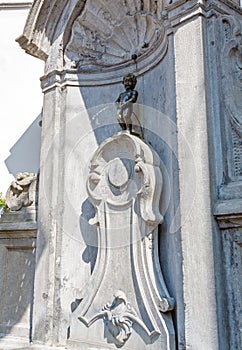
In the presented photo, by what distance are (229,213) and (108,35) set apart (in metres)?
2.06

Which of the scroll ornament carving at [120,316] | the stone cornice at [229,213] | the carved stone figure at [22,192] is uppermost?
the carved stone figure at [22,192]

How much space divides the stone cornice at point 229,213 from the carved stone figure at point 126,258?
48cm

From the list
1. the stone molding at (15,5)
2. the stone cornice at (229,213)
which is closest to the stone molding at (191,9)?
the stone cornice at (229,213)

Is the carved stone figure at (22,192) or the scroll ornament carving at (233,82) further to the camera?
the carved stone figure at (22,192)

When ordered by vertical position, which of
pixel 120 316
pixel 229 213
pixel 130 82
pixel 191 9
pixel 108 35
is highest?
pixel 108 35

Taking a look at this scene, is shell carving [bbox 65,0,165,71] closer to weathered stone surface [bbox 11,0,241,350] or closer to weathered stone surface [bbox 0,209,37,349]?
weathered stone surface [bbox 11,0,241,350]

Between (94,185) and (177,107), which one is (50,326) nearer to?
(94,185)

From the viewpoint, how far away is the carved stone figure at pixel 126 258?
7.85 feet

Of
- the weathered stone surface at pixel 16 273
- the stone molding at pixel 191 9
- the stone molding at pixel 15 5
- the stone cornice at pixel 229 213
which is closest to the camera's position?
the stone cornice at pixel 229 213

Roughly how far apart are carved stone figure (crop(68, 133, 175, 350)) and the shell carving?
916mm

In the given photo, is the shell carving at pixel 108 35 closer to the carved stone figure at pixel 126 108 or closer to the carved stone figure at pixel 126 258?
the carved stone figure at pixel 126 108

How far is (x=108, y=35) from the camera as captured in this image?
345 centimetres

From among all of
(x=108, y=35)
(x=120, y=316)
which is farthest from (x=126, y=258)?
(x=108, y=35)

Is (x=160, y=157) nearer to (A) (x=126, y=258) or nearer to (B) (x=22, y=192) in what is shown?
(A) (x=126, y=258)
